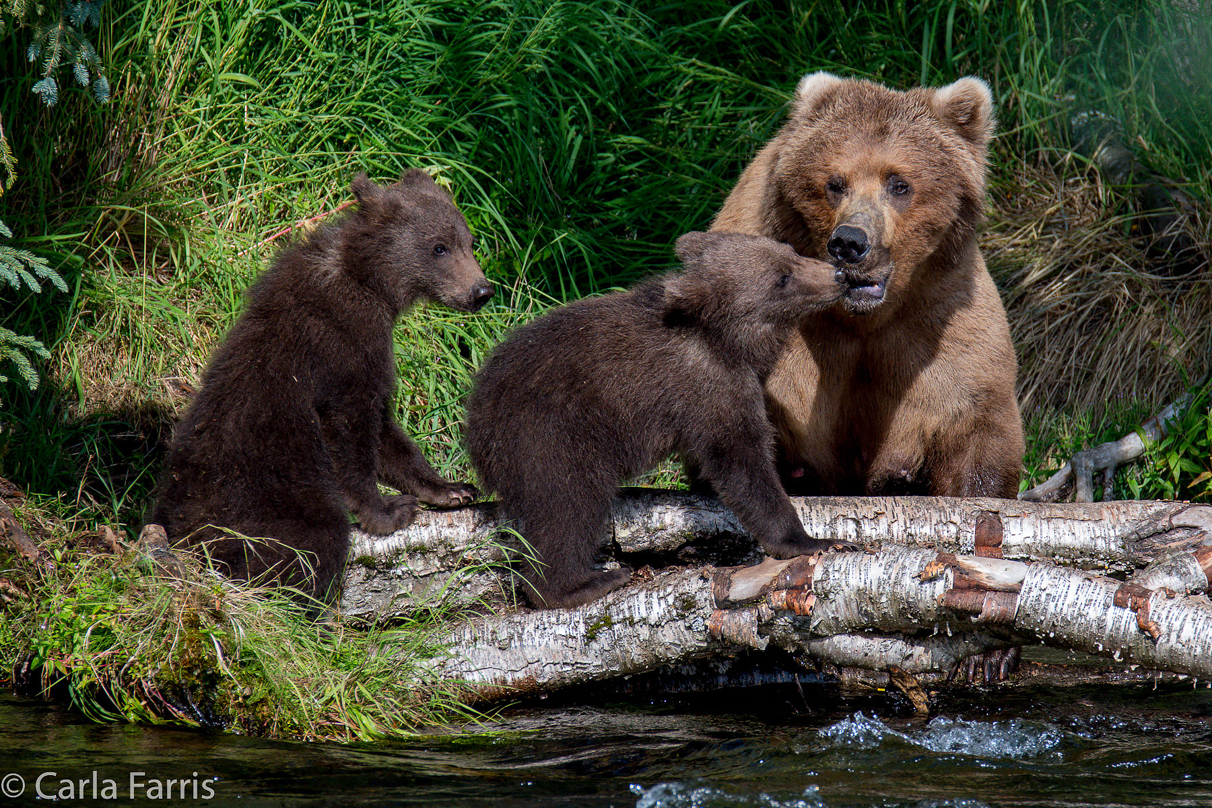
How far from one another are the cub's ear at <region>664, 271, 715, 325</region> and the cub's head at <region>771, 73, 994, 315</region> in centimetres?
60

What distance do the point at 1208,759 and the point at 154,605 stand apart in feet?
11.4

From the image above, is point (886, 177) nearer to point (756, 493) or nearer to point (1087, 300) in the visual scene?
point (756, 493)

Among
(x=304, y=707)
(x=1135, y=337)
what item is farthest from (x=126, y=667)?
(x=1135, y=337)

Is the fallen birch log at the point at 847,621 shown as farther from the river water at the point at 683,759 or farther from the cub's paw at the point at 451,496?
the cub's paw at the point at 451,496

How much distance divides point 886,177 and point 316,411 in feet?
8.25

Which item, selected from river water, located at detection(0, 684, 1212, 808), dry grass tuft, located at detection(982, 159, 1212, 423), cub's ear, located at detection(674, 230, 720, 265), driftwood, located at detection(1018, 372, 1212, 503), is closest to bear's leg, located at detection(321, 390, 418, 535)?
river water, located at detection(0, 684, 1212, 808)

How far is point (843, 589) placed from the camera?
383 centimetres

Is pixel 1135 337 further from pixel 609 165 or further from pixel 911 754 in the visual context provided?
pixel 911 754

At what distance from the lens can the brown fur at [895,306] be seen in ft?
16.4

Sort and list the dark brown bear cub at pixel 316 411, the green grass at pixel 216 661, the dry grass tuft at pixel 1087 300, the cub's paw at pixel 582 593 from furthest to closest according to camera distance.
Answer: the dry grass tuft at pixel 1087 300 < the dark brown bear cub at pixel 316 411 < the cub's paw at pixel 582 593 < the green grass at pixel 216 661

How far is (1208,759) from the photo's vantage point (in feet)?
12.1

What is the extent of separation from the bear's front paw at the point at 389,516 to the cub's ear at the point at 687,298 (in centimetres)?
123

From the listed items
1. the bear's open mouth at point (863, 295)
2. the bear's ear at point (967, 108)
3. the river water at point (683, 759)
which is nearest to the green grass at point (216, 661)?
the river water at point (683, 759)

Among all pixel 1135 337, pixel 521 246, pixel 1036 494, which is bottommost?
pixel 1036 494
